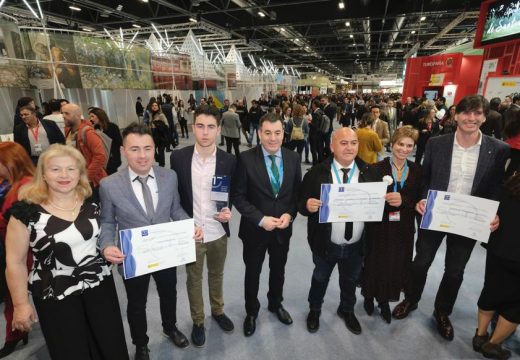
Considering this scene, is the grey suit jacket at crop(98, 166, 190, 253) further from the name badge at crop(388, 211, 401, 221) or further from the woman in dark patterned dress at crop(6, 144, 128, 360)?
the name badge at crop(388, 211, 401, 221)

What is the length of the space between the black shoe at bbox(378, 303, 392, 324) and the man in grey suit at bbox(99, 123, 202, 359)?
6.37 ft

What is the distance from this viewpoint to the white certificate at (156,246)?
67.9 inches

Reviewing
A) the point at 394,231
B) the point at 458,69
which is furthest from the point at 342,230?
the point at 458,69

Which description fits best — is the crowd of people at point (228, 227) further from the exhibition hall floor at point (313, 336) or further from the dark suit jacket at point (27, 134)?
the dark suit jacket at point (27, 134)

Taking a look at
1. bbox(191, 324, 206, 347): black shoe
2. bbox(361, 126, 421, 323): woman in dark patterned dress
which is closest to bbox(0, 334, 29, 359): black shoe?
bbox(191, 324, 206, 347): black shoe

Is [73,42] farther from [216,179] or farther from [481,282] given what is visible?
[481,282]

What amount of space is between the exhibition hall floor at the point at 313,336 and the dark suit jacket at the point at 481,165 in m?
1.31

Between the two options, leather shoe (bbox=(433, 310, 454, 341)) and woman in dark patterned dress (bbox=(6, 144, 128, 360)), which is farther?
leather shoe (bbox=(433, 310, 454, 341))

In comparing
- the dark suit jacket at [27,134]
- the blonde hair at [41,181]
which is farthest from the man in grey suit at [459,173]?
the dark suit jacket at [27,134]

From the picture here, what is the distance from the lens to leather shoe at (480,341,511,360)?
7.52ft

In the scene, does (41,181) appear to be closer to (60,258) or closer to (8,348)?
(60,258)

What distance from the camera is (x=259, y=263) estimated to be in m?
2.42

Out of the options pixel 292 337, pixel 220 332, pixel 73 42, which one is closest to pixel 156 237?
pixel 220 332

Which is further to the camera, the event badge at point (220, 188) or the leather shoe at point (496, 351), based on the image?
the leather shoe at point (496, 351)
